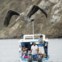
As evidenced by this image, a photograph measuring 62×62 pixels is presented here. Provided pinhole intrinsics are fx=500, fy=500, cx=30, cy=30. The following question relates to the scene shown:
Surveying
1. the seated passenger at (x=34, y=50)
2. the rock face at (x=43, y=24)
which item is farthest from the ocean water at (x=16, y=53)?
the rock face at (x=43, y=24)

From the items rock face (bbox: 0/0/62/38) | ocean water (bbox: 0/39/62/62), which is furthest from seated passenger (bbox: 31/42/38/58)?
rock face (bbox: 0/0/62/38)

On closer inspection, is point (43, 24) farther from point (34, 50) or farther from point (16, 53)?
point (34, 50)

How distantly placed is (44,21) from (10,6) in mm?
30404

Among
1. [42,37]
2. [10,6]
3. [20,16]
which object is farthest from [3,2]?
[42,37]

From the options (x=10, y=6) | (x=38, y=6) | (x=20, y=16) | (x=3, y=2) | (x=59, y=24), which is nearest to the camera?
(x=59, y=24)

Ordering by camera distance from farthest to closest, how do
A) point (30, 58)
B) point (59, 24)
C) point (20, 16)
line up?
point (20, 16) < point (59, 24) < point (30, 58)

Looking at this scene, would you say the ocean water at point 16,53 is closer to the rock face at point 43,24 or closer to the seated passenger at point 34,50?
the seated passenger at point 34,50

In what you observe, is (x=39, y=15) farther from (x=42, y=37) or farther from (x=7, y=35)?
(x=42, y=37)

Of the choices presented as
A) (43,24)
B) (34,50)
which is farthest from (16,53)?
(43,24)

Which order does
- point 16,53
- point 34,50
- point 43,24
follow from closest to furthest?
1. point 34,50
2. point 16,53
3. point 43,24

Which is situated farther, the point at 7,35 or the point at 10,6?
the point at 10,6

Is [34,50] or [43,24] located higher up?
[34,50]

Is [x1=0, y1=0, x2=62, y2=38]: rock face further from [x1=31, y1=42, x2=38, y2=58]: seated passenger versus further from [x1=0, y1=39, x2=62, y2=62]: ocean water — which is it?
[x1=31, y1=42, x2=38, y2=58]: seated passenger

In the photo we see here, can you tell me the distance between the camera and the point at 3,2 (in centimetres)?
14875
